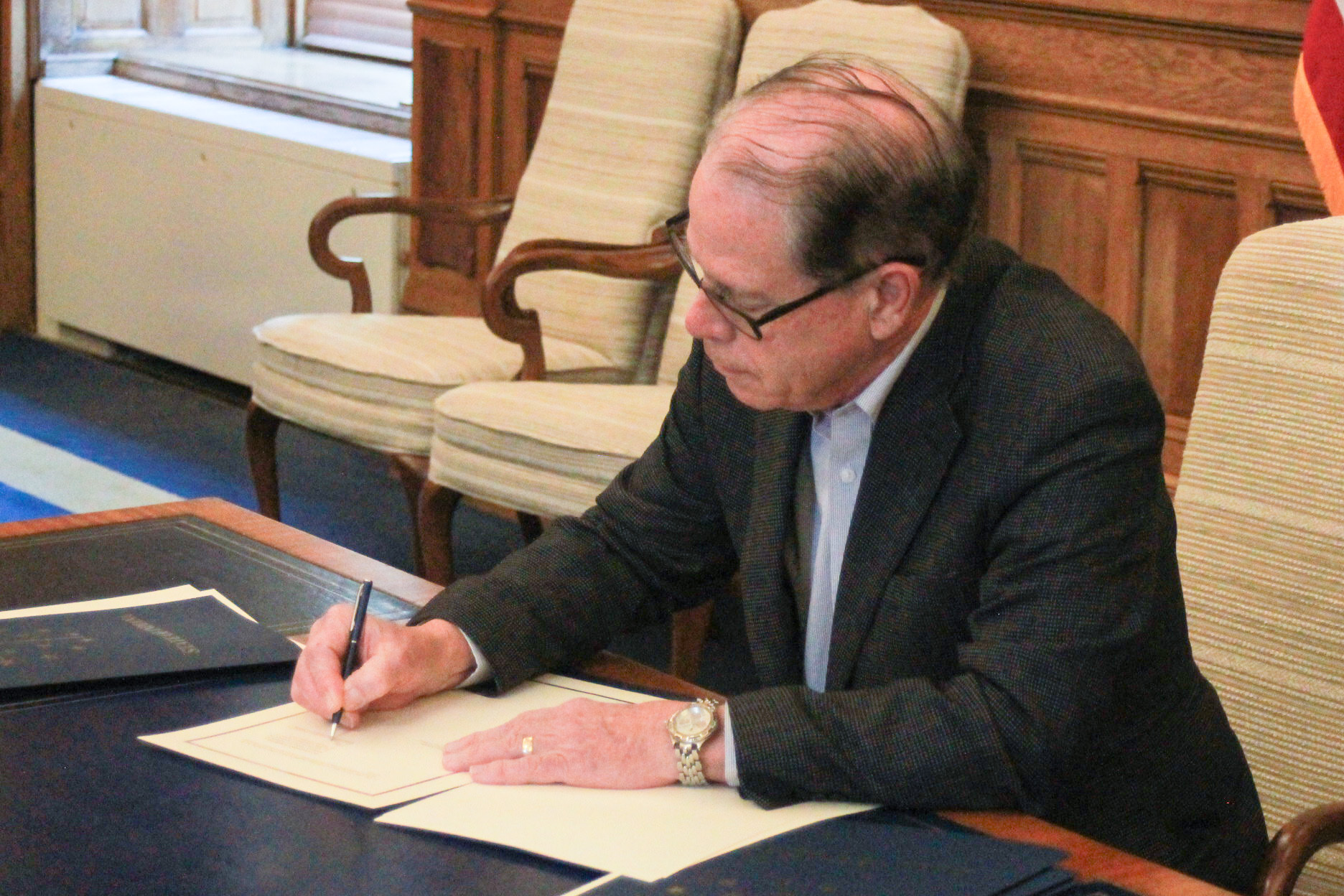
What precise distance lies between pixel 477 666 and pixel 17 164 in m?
4.77

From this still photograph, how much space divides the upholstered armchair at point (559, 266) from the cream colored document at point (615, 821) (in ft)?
6.84

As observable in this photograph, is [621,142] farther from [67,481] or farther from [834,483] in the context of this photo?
[834,483]

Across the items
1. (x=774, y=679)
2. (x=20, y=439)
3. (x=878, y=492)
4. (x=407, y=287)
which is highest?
(x=878, y=492)

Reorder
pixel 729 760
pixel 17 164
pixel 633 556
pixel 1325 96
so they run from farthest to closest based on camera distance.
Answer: pixel 17 164 < pixel 1325 96 < pixel 633 556 < pixel 729 760

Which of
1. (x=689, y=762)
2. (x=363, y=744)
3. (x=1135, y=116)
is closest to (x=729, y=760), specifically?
(x=689, y=762)

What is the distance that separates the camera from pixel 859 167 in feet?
4.10

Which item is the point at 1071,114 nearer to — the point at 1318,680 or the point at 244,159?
the point at 1318,680

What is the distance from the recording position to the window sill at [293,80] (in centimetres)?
490

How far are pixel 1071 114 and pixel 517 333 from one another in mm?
1105

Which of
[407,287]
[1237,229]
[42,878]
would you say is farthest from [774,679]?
[407,287]

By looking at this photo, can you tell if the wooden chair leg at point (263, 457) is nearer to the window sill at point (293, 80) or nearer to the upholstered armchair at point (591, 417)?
the upholstered armchair at point (591, 417)

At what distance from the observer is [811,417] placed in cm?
149

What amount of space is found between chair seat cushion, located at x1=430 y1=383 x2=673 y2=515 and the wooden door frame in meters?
3.07

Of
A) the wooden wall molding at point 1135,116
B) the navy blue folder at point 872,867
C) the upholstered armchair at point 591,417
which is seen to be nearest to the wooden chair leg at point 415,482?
the upholstered armchair at point 591,417
